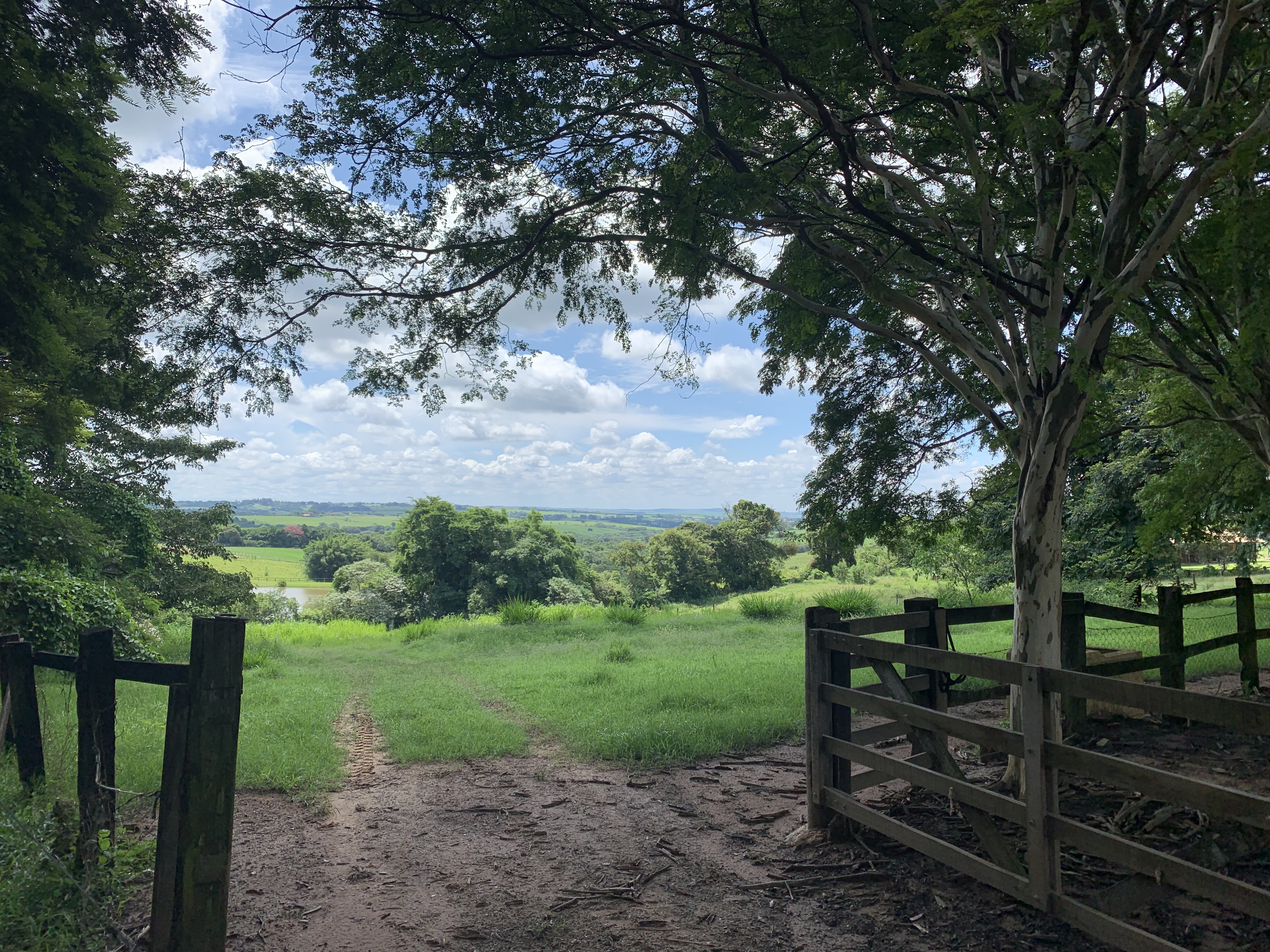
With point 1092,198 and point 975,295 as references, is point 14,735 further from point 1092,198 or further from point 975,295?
point 1092,198

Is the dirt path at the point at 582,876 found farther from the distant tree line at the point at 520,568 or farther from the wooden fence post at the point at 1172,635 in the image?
the distant tree line at the point at 520,568

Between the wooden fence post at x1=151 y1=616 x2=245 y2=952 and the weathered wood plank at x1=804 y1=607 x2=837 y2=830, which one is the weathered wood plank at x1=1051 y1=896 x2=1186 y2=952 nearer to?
the weathered wood plank at x1=804 y1=607 x2=837 y2=830

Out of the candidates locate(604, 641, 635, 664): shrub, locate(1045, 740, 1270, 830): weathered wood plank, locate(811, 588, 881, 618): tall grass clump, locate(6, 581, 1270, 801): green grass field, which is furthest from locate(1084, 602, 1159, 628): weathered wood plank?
locate(811, 588, 881, 618): tall grass clump

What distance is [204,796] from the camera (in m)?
3.49

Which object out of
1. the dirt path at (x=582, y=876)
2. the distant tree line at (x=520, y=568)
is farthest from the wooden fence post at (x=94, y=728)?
the distant tree line at (x=520, y=568)

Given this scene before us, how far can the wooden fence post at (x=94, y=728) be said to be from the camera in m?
4.25

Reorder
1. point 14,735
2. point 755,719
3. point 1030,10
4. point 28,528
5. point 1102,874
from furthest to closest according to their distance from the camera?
point 28,528 → point 755,719 → point 14,735 → point 1102,874 → point 1030,10

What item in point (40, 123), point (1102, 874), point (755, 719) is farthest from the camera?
point (755, 719)

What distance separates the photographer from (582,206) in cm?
805

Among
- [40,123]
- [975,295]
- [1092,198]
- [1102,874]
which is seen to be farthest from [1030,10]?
[40,123]

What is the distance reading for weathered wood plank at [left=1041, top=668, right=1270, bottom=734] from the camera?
2936mm

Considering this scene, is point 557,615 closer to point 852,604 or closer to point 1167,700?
point 852,604

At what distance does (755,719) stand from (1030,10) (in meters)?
7.69

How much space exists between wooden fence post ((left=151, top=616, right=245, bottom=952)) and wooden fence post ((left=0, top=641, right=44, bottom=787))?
7.62ft
